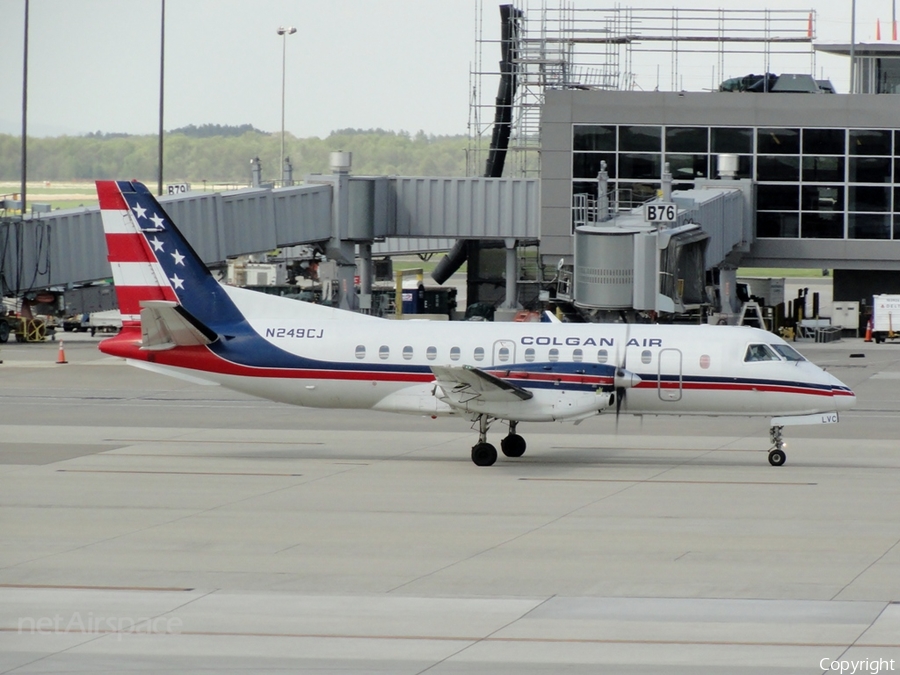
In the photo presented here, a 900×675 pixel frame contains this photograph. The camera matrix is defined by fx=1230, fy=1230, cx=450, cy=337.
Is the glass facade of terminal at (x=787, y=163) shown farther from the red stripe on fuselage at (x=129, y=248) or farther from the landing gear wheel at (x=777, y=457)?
the red stripe on fuselage at (x=129, y=248)

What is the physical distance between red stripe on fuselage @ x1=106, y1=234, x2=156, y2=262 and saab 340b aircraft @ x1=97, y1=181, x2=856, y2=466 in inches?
0.8

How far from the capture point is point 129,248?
2606 centimetres

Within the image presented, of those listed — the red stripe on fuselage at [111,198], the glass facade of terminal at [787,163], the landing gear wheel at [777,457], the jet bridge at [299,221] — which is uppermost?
the glass facade of terminal at [787,163]

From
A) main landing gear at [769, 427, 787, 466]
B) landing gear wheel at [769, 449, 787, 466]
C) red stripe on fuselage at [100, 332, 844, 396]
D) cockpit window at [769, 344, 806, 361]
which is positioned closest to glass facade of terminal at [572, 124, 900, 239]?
cockpit window at [769, 344, 806, 361]

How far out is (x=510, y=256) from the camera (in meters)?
59.1

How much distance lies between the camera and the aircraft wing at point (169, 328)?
24.6 metres

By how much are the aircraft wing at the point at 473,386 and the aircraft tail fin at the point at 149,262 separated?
196 inches

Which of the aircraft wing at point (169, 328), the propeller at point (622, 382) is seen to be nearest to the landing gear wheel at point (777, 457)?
the propeller at point (622, 382)

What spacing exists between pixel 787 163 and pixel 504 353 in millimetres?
35696

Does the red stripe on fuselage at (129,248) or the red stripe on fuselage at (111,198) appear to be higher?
the red stripe on fuselage at (111,198)

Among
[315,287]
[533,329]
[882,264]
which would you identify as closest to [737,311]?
[882,264]

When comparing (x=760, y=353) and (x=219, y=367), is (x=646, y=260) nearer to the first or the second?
(x=760, y=353)

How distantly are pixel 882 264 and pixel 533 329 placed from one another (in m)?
36.2

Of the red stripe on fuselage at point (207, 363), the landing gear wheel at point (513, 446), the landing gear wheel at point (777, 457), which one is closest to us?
the landing gear wheel at point (777, 457)
